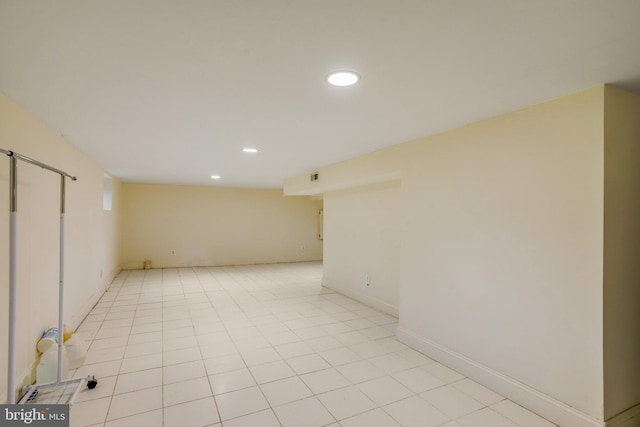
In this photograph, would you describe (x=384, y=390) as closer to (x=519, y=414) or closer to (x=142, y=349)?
(x=519, y=414)

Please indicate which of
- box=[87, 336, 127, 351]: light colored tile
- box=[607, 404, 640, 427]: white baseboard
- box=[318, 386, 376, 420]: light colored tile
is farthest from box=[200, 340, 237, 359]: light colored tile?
box=[607, 404, 640, 427]: white baseboard

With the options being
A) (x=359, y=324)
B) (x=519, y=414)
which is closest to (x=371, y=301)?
(x=359, y=324)

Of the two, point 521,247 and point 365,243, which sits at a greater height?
point 521,247

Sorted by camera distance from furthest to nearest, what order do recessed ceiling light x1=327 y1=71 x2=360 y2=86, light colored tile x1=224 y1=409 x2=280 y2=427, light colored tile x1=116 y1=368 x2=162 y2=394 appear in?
light colored tile x1=116 y1=368 x2=162 y2=394 → light colored tile x1=224 y1=409 x2=280 y2=427 → recessed ceiling light x1=327 y1=71 x2=360 y2=86

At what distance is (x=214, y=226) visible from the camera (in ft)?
27.7

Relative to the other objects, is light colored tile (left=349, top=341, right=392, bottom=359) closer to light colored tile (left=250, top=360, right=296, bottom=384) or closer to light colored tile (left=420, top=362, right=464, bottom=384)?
light colored tile (left=420, top=362, right=464, bottom=384)

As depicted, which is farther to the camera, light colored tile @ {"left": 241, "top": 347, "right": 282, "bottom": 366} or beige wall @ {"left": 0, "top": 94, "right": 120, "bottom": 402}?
light colored tile @ {"left": 241, "top": 347, "right": 282, "bottom": 366}

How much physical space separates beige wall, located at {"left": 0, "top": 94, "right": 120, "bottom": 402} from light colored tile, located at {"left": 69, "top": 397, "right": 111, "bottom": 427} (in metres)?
0.43

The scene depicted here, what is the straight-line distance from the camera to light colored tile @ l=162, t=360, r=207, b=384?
254 centimetres

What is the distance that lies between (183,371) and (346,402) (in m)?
1.45

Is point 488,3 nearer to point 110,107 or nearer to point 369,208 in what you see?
point 110,107

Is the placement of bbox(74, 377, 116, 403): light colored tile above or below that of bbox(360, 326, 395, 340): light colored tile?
above

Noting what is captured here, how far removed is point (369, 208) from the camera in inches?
189

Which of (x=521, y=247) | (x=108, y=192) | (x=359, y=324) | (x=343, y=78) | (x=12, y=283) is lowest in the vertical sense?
(x=359, y=324)
